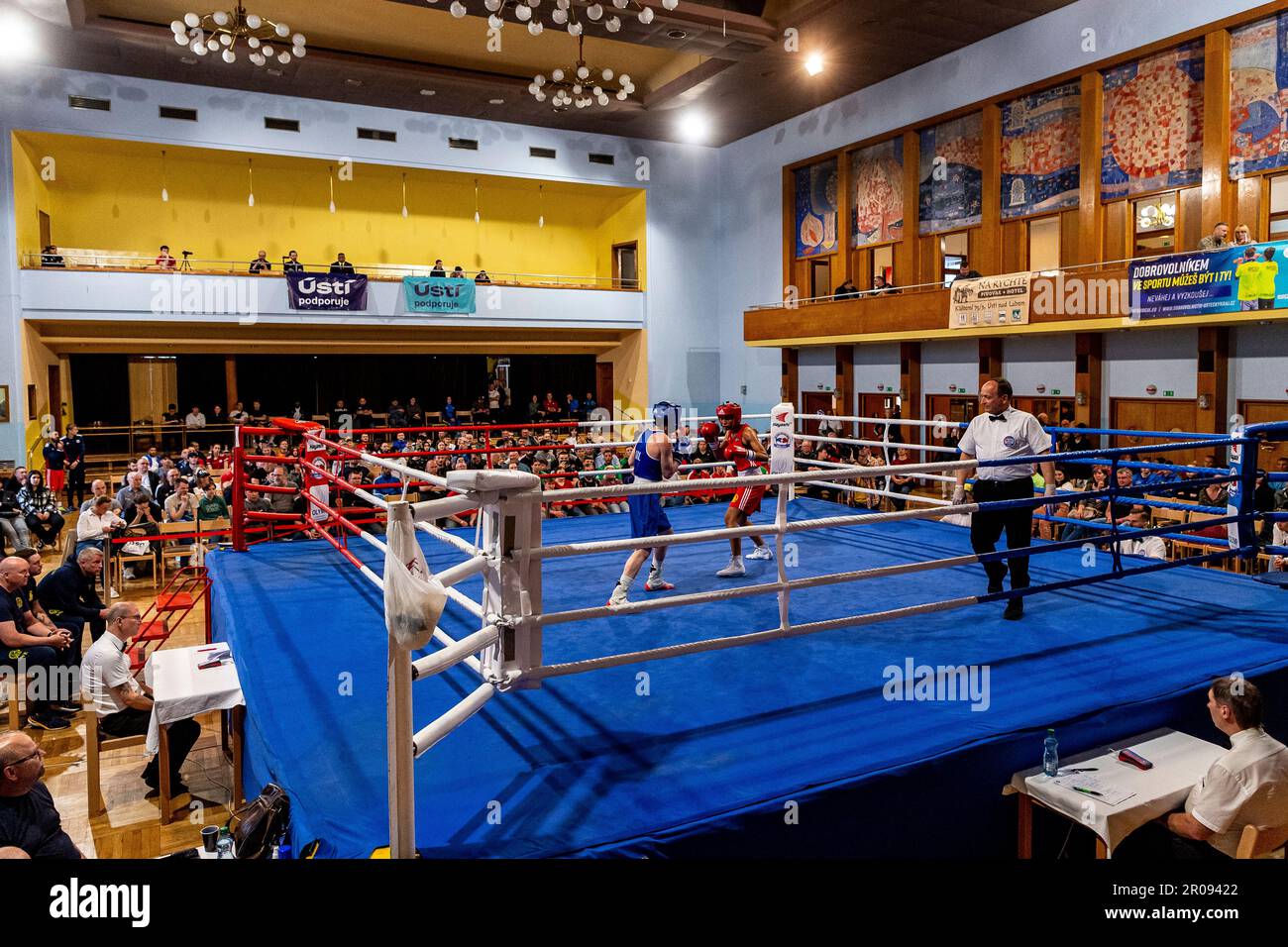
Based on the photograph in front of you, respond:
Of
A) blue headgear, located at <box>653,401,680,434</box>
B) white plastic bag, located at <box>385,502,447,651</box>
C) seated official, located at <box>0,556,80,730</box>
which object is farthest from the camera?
seated official, located at <box>0,556,80,730</box>

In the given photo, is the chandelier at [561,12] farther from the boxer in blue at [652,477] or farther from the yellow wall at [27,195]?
the yellow wall at [27,195]

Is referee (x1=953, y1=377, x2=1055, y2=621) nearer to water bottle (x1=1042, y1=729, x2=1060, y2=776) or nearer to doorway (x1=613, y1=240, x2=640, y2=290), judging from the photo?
water bottle (x1=1042, y1=729, x2=1060, y2=776)

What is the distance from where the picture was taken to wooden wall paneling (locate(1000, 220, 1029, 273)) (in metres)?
14.2

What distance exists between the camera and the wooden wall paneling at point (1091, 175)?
12867 mm

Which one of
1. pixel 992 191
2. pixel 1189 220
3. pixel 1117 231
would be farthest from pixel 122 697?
pixel 992 191

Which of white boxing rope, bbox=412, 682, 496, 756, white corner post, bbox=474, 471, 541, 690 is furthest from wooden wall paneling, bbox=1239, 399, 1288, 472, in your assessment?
white boxing rope, bbox=412, 682, 496, 756

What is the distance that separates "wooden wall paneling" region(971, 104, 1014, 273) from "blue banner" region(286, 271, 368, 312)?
427 inches

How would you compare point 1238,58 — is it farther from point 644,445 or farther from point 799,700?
point 799,700

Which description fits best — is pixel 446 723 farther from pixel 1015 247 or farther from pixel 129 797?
pixel 1015 247

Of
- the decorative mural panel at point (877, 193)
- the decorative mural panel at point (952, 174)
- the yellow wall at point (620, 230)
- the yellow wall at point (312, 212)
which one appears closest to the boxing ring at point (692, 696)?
the decorative mural panel at point (952, 174)
